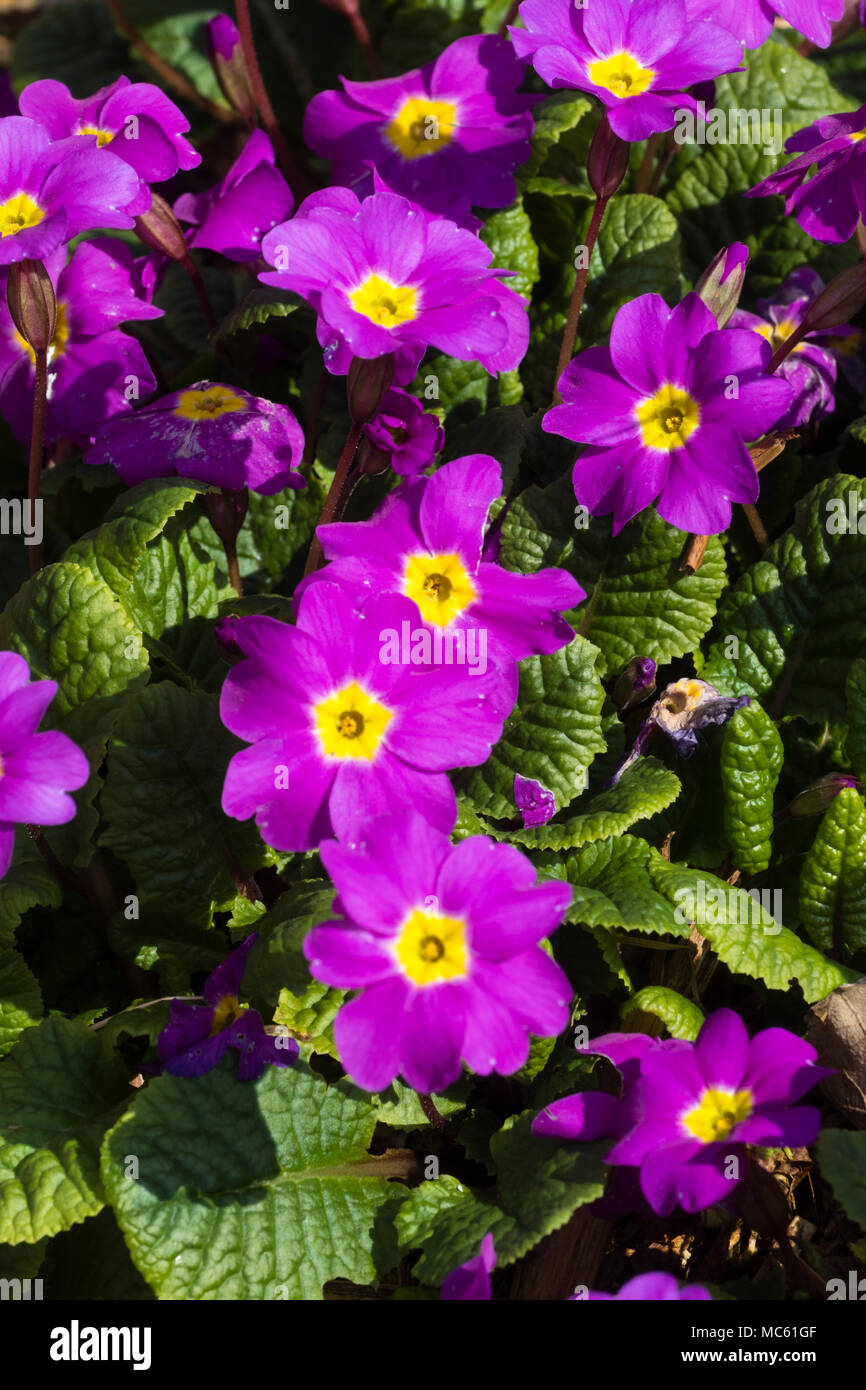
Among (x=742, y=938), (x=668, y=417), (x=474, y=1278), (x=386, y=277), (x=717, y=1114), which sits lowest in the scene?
(x=474, y=1278)

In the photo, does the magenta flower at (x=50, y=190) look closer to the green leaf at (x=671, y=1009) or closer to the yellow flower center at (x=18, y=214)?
the yellow flower center at (x=18, y=214)

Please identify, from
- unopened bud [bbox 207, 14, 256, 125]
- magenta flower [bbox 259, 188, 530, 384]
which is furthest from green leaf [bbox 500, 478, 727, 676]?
unopened bud [bbox 207, 14, 256, 125]

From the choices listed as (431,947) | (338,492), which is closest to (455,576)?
(338,492)

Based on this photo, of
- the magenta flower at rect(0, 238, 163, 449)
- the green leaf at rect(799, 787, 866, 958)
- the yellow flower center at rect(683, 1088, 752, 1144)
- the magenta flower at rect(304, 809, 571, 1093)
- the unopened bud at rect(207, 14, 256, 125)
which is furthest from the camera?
Answer: the unopened bud at rect(207, 14, 256, 125)

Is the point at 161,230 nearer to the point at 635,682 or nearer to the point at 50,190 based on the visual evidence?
the point at 50,190

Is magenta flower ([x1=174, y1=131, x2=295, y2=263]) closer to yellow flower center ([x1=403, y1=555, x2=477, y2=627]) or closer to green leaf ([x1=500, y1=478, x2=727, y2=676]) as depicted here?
green leaf ([x1=500, y1=478, x2=727, y2=676])

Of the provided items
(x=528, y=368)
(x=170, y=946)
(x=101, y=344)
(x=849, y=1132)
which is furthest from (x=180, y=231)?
(x=849, y=1132)
